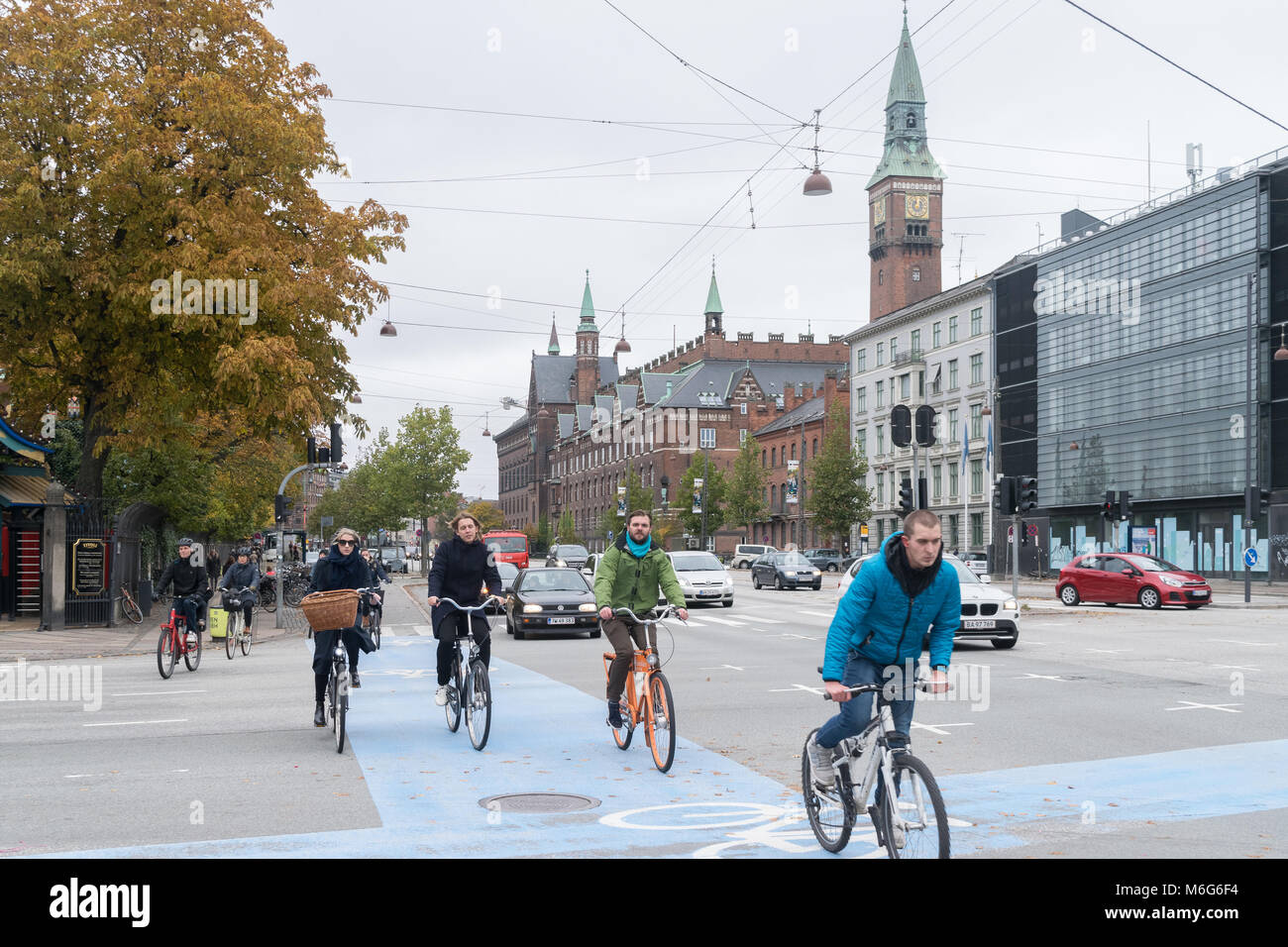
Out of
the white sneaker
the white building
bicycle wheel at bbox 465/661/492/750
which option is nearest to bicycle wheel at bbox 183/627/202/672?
bicycle wheel at bbox 465/661/492/750

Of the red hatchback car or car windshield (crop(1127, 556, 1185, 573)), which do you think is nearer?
the red hatchback car

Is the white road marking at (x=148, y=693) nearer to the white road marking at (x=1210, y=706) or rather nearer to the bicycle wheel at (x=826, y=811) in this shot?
the bicycle wheel at (x=826, y=811)

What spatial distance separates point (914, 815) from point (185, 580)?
13.1 meters

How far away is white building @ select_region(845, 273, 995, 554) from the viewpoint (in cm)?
6625

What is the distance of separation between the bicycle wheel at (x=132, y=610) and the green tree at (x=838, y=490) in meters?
49.4

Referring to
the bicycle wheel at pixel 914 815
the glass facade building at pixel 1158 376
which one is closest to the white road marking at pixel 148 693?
the bicycle wheel at pixel 914 815

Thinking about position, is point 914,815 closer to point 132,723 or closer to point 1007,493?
point 132,723

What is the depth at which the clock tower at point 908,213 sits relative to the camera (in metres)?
94.9

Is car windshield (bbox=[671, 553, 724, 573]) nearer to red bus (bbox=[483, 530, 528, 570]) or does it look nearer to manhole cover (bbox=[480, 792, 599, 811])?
red bus (bbox=[483, 530, 528, 570])

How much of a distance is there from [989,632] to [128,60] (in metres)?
19.8

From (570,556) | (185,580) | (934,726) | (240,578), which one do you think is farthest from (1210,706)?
(570,556)

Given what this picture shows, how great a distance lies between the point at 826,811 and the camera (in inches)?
248

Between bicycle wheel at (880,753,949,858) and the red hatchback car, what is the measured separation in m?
27.4

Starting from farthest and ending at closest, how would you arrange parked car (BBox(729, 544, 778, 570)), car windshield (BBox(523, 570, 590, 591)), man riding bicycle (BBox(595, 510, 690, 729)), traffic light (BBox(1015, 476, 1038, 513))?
parked car (BBox(729, 544, 778, 570)), traffic light (BBox(1015, 476, 1038, 513)), car windshield (BBox(523, 570, 590, 591)), man riding bicycle (BBox(595, 510, 690, 729))
